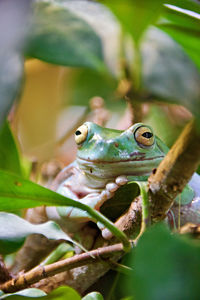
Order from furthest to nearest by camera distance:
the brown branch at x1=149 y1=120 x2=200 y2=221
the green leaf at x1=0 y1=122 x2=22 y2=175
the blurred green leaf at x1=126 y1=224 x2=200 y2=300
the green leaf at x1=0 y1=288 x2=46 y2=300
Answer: the green leaf at x1=0 y1=122 x2=22 y2=175
the green leaf at x1=0 y1=288 x2=46 y2=300
the brown branch at x1=149 y1=120 x2=200 y2=221
the blurred green leaf at x1=126 y1=224 x2=200 y2=300

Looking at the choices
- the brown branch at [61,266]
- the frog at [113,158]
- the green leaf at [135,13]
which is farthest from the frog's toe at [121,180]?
the green leaf at [135,13]

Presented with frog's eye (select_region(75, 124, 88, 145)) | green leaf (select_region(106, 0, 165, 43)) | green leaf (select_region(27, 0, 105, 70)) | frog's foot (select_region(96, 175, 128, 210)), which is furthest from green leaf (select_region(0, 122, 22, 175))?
green leaf (select_region(106, 0, 165, 43))

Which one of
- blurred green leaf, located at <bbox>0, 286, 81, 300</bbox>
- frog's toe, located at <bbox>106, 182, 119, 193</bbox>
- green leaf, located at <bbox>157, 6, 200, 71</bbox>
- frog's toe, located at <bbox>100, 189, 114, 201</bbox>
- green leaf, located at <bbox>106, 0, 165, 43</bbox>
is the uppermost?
green leaf, located at <bbox>106, 0, 165, 43</bbox>

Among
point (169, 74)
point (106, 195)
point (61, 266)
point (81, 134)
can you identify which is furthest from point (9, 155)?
point (169, 74)

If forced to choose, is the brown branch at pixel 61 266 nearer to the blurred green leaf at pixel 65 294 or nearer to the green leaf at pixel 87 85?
the blurred green leaf at pixel 65 294

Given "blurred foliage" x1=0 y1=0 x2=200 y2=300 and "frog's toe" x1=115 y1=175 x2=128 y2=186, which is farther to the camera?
"frog's toe" x1=115 y1=175 x2=128 y2=186

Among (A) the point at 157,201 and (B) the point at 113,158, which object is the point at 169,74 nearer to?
(A) the point at 157,201

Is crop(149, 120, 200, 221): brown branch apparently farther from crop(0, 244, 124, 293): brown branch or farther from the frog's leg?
the frog's leg
